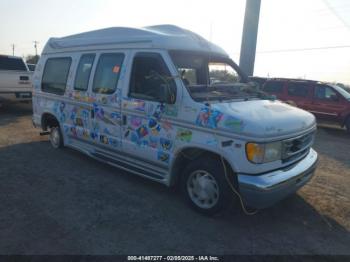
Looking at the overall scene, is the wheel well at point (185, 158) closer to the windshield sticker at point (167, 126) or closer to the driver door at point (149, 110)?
the driver door at point (149, 110)

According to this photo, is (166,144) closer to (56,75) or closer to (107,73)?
(107,73)

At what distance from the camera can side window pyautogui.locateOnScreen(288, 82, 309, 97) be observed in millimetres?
11750

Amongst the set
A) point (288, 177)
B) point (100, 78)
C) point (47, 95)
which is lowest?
point (288, 177)

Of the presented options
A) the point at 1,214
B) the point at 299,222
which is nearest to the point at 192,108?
the point at 299,222

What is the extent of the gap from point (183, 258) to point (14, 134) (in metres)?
6.88

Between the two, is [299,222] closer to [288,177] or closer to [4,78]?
[288,177]

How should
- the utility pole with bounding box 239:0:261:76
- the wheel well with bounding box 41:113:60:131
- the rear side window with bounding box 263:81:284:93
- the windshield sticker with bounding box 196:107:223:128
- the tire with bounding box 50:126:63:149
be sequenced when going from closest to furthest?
the windshield sticker with bounding box 196:107:223:128, the tire with bounding box 50:126:63:149, the wheel well with bounding box 41:113:60:131, the rear side window with bounding box 263:81:284:93, the utility pole with bounding box 239:0:261:76

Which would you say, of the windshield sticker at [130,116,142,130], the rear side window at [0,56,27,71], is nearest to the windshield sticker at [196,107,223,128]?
the windshield sticker at [130,116,142,130]

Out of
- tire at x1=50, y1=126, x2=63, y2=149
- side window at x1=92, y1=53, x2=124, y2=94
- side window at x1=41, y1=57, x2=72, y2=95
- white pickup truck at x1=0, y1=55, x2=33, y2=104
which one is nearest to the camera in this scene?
side window at x1=92, y1=53, x2=124, y2=94

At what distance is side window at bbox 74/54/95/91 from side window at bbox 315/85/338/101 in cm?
945

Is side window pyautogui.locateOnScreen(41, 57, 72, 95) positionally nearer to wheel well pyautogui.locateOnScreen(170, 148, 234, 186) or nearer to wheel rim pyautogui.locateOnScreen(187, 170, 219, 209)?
wheel well pyautogui.locateOnScreen(170, 148, 234, 186)

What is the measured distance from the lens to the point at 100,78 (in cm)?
515

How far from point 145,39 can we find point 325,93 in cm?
944

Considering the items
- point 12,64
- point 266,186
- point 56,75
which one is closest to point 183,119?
point 266,186
